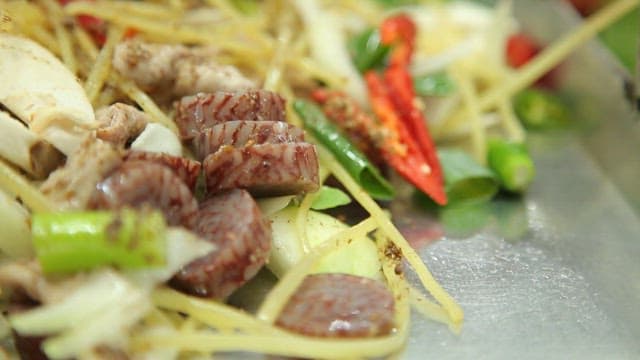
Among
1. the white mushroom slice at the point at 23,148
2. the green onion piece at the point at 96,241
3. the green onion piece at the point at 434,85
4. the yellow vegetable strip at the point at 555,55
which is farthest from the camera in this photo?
the yellow vegetable strip at the point at 555,55

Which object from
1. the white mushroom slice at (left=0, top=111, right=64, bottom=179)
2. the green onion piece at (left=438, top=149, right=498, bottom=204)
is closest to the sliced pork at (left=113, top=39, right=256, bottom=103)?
the white mushroom slice at (left=0, top=111, right=64, bottom=179)

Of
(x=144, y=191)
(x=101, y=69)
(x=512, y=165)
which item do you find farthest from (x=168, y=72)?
(x=512, y=165)

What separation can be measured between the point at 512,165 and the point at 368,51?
59 cm

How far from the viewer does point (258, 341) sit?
1.50m

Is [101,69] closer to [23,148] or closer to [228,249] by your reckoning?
[23,148]

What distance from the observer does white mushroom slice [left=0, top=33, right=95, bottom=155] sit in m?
1.76

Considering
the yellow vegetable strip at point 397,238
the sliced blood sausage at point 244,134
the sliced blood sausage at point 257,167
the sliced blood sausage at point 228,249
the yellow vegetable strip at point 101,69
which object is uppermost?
the yellow vegetable strip at point 101,69

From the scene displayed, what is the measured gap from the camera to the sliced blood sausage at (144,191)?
60.8 inches

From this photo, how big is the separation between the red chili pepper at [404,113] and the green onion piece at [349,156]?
0.31 ft

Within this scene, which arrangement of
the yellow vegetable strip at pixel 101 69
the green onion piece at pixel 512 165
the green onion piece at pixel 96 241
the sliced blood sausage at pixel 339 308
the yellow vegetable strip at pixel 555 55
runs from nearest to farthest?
the green onion piece at pixel 96 241 → the sliced blood sausage at pixel 339 308 → the yellow vegetable strip at pixel 101 69 → the green onion piece at pixel 512 165 → the yellow vegetable strip at pixel 555 55

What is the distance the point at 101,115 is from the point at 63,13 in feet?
1.66

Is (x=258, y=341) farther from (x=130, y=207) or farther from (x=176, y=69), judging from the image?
(x=176, y=69)

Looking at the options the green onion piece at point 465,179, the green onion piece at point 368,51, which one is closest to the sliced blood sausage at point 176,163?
the green onion piece at point 465,179

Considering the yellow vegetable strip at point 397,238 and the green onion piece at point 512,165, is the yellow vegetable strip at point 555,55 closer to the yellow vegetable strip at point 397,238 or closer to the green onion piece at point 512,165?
the green onion piece at point 512,165
